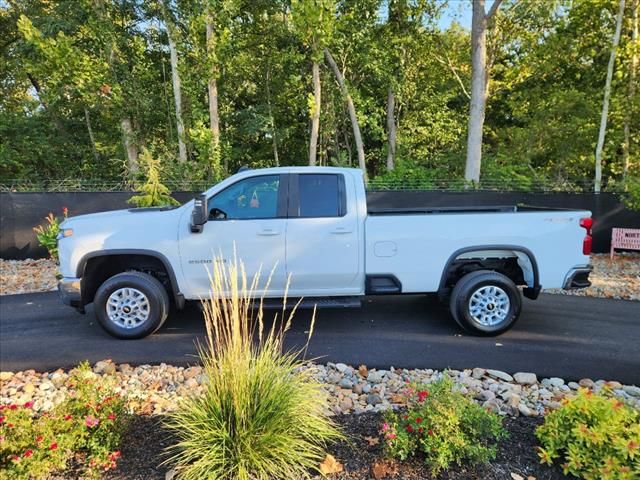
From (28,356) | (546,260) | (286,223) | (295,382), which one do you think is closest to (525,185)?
(546,260)

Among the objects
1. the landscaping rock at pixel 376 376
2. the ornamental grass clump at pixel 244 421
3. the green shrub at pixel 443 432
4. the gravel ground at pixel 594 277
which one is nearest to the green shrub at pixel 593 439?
the green shrub at pixel 443 432

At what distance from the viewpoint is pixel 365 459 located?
2328 mm

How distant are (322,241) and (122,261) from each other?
92.6 inches

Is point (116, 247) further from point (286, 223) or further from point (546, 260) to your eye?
point (546, 260)

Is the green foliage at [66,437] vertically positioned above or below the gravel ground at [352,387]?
above

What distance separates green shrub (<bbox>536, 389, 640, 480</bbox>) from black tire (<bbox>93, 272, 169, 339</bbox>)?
3815 millimetres

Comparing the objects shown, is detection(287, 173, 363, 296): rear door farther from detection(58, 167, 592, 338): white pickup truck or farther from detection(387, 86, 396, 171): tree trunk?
detection(387, 86, 396, 171): tree trunk

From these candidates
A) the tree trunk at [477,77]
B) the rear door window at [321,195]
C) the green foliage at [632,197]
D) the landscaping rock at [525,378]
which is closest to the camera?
the landscaping rock at [525,378]

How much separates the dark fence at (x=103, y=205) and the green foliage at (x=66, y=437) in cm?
875

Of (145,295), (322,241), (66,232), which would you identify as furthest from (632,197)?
(66,232)

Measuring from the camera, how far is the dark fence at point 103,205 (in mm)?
9930

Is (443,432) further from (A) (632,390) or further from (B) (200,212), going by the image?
(B) (200,212)

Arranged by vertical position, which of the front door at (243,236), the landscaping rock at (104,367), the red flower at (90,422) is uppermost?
the front door at (243,236)

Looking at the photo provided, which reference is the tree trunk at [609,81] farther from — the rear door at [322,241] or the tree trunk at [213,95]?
the tree trunk at [213,95]
